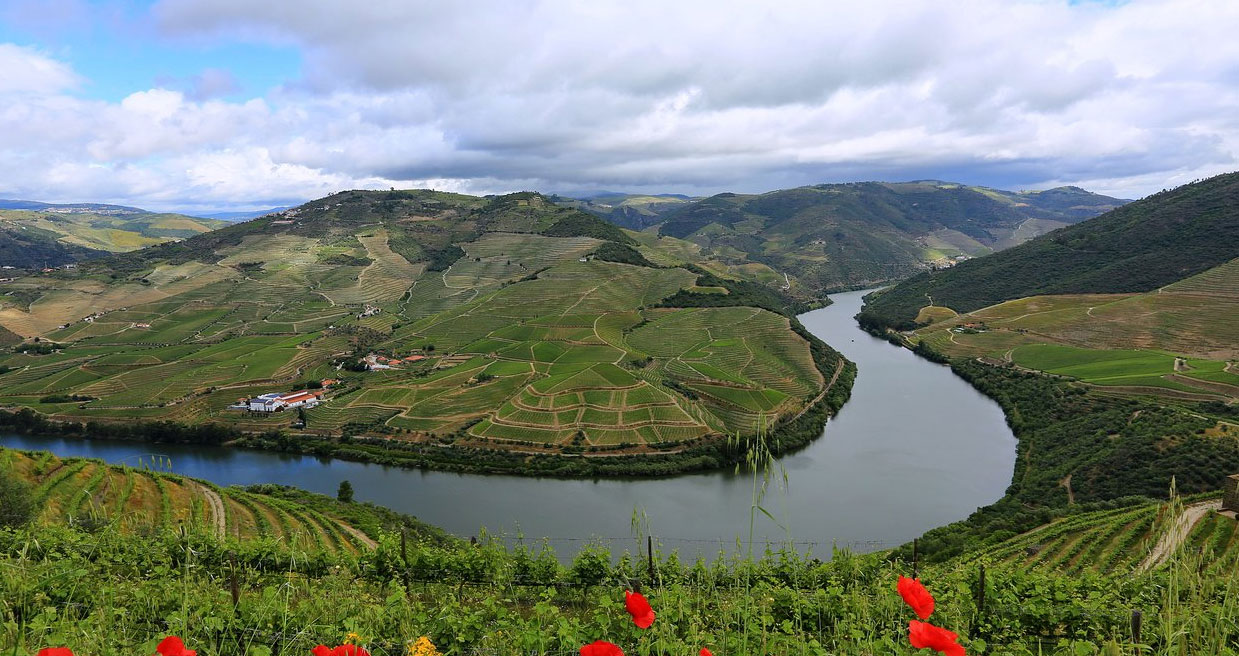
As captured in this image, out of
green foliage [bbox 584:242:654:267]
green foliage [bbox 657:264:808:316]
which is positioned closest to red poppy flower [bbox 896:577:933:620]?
green foliage [bbox 657:264:808:316]

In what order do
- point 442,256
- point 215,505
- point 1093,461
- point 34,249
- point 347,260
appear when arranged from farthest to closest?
point 34,249
point 442,256
point 347,260
point 1093,461
point 215,505

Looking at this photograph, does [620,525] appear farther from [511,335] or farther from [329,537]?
[511,335]

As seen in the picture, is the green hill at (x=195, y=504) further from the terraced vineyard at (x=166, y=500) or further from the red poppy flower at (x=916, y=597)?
the red poppy flower at (x=916, y=597)

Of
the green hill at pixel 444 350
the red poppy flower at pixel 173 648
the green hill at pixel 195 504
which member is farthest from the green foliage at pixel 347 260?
the red poppy flower at pixel 173 648

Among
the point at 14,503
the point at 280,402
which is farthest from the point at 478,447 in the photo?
the point at 14,503

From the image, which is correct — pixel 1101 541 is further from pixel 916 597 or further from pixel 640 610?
pixel 640 610

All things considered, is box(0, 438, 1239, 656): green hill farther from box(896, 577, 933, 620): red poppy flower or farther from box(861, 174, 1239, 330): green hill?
box(861, 174, 1239, 330): green hill
